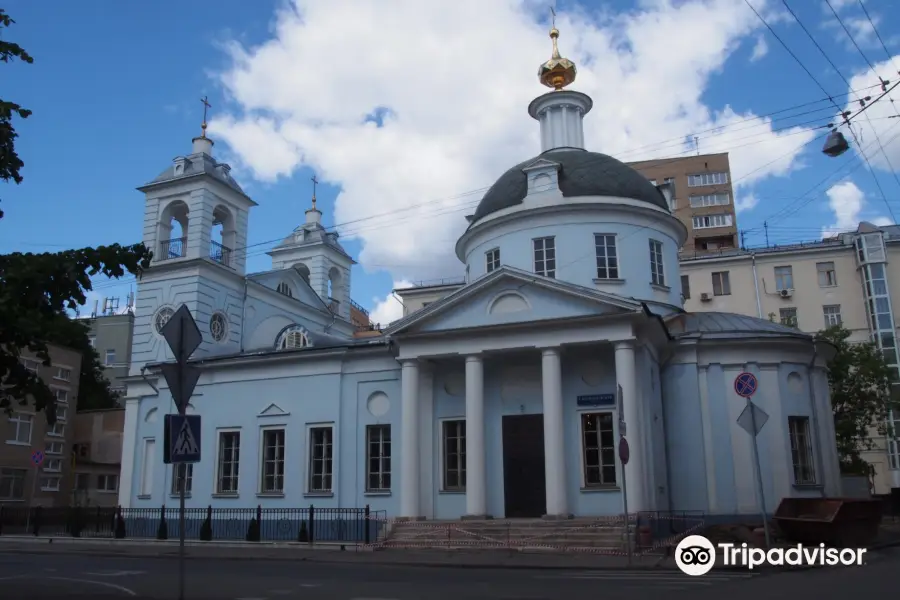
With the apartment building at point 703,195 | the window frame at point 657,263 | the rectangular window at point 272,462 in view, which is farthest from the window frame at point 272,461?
the apartment building at point 703,195

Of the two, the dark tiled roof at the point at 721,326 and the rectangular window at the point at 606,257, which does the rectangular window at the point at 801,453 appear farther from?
the rectangular window at the point at 606,257

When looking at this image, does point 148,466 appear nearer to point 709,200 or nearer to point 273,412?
point 273,412

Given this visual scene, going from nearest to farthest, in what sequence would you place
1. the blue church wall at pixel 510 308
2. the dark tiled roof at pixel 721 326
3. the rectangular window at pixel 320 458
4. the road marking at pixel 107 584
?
1. the road marking at pixel 107 584
2. the blue church wall at pixel 510 308
3. the dark tiled roof at pixel 721 326
4. the rectangular window at pixel 320 458

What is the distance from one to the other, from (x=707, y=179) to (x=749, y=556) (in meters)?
54.8

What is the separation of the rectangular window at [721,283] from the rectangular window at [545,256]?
24.3m

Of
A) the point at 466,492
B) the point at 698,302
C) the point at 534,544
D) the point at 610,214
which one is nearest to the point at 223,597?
the point at 534,544

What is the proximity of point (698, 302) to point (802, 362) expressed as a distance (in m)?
23.0

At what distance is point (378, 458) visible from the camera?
2506cm

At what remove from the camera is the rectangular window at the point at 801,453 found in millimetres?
23969

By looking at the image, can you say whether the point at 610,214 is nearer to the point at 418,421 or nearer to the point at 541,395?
the point at 541,395

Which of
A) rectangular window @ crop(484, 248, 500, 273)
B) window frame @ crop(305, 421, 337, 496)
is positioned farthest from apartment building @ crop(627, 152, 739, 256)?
window frame @ crop(305, 421, 337, 496)

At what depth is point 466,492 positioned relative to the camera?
2222cm

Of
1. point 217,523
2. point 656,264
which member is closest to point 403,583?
point 217,523

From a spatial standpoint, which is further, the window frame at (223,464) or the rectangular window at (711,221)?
the rectangular window at (711,221)
